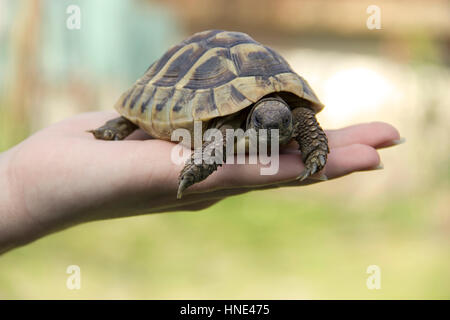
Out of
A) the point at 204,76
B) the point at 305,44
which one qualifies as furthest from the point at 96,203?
the point at 305,44

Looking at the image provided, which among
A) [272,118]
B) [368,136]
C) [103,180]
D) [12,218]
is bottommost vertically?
[12,218]

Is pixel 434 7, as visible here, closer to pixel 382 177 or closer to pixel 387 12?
pixel 387 12

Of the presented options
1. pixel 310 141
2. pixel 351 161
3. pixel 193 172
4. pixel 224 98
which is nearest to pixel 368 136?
pixel 351 161

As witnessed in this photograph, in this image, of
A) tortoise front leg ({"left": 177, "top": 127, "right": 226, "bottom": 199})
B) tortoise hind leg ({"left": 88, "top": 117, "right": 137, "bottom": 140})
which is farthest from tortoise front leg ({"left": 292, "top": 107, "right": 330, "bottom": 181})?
tortoise hind leg ({"left": 88, "top": 117, "right": 137, "bottom": 140})

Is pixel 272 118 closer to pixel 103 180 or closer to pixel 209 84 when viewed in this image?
pixel 209 84

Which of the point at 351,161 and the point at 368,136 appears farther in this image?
the point at 368,136

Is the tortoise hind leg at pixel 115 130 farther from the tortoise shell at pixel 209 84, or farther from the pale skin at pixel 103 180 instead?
the pale skin at pixel 103 180

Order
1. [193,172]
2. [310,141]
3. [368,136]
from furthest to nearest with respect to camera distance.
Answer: [368,136]
[310,141]
[193,172]
